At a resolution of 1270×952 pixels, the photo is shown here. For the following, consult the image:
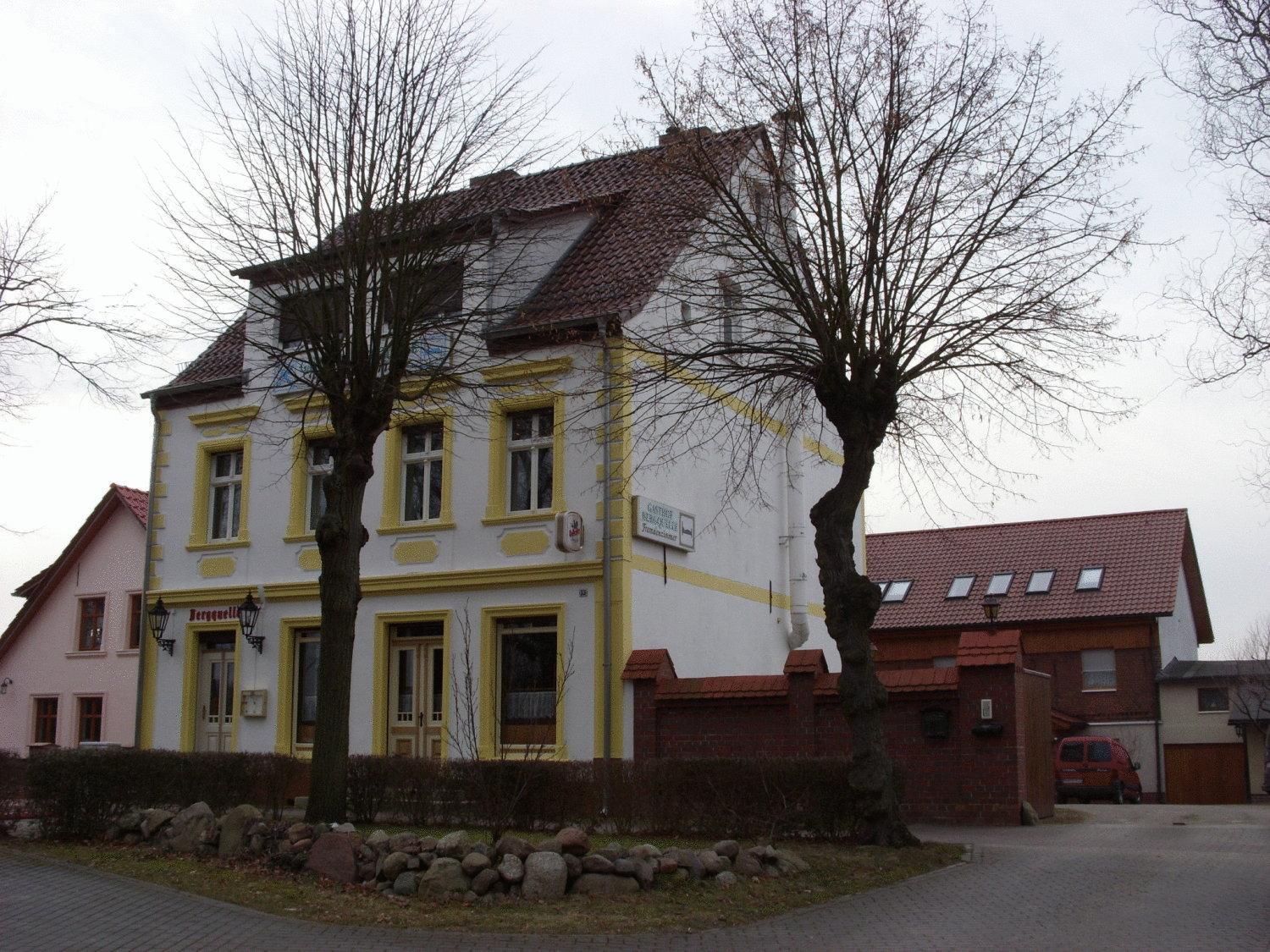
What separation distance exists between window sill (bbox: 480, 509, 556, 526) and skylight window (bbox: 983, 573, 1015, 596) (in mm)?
27910

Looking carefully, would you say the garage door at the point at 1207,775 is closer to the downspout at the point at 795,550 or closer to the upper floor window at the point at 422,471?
the downspout at the point at 795,550

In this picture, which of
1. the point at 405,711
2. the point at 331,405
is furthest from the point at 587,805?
the point at 405,711

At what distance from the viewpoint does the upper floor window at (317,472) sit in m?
24.3

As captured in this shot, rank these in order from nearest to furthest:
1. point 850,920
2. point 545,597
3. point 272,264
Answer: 1. point 850,920
2. point 272,264
3. point 545,597

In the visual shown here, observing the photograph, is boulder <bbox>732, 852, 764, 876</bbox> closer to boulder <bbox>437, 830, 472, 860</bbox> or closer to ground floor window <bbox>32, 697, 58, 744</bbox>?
boulder <bbox>437, 830, 472, 860</bbox>

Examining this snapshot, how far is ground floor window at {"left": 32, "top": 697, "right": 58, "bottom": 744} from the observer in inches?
1323

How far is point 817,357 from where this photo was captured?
16.2 metres

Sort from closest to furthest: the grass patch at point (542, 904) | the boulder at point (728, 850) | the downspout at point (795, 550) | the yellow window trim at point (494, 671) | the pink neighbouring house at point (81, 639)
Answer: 1. the grass patch at point (542, 904)
2. the boulder at point (728, 850)
3. the yellow window trim at point (494, 671)
4. the downspout at point (795, 550)
5. the pink neighbouring house at point (81, 639)

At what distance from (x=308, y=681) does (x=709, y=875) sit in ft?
44.6

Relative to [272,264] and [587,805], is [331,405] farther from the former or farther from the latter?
[587,805]

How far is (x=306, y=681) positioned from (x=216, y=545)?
3.25 meters

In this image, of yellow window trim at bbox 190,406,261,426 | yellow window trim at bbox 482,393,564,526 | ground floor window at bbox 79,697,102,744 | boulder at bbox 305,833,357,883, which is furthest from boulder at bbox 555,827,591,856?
ground floor window at bbox 79,697,102,744

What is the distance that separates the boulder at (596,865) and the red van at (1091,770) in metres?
24.3

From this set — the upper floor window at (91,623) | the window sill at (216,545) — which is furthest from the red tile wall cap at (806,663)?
the upper floor window at (91,623)
